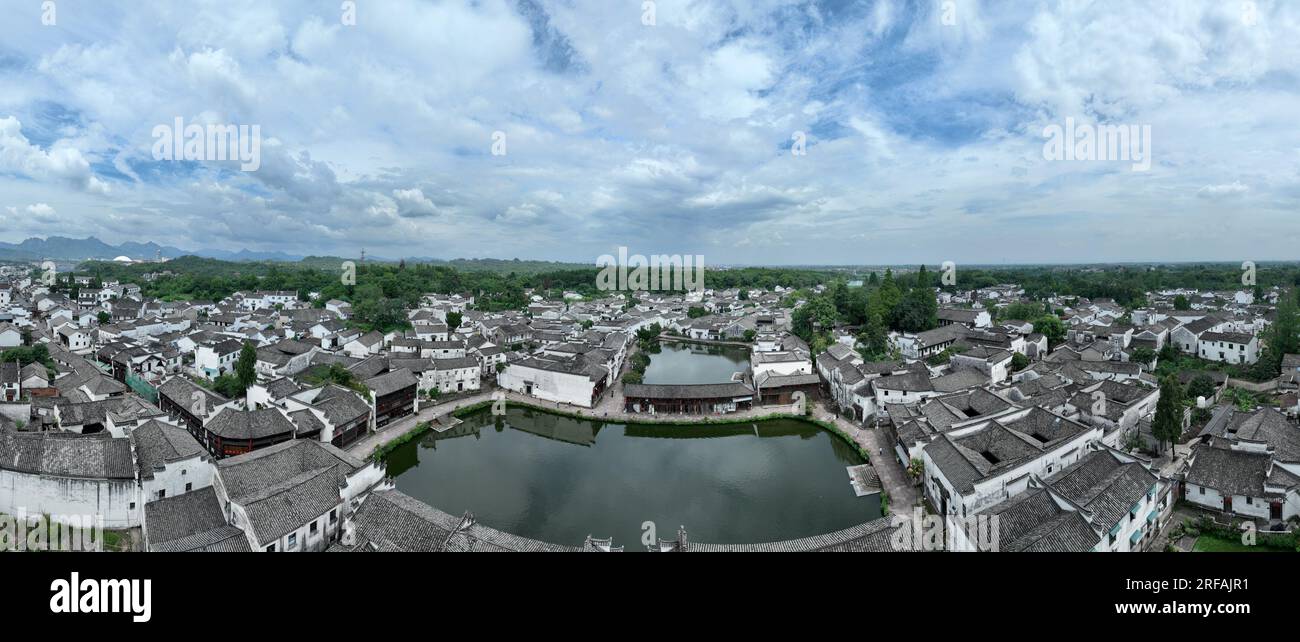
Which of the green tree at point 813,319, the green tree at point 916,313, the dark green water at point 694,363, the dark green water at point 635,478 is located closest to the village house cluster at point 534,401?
the dark green water at point 635,478

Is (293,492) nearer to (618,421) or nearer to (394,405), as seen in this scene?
(394,405)

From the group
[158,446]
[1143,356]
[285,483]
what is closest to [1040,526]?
[285,483]

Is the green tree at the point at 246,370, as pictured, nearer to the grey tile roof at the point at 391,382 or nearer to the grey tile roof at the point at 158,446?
the grey tile roof at the point at 391,382

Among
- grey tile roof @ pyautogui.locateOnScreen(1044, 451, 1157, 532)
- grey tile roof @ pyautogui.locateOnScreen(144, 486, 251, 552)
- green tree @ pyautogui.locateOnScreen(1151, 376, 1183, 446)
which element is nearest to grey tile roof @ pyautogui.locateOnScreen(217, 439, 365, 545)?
grey tile roof @ pyautogui.locateOnScreen(144, 486, 251, 552)

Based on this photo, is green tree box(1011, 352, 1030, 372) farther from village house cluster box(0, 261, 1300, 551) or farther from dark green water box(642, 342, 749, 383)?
dark green water box(642, 342, 749, 383)
